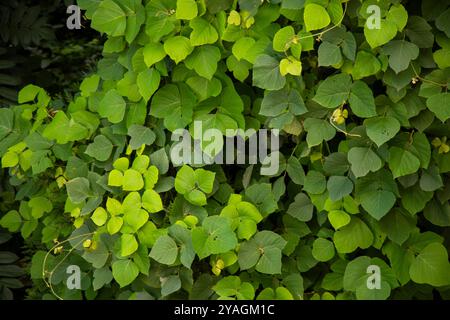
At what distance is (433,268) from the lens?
185 centimetres

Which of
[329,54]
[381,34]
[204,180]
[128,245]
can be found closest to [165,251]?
[128,245]

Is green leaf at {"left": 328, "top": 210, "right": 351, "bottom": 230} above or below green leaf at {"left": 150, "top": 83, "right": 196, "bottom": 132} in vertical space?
below

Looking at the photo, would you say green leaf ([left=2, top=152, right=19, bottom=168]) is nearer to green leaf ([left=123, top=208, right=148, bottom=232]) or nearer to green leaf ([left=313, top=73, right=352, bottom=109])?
green leaf ([left=123, top=208, right=148, bottom=232])

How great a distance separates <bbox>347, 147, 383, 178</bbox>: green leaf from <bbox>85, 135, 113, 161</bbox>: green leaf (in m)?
0.79

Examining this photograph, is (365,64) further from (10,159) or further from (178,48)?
(10,159)

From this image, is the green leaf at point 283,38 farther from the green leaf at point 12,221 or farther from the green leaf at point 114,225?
the green leaf at point 12,221

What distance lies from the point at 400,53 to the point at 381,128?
0.67 ft

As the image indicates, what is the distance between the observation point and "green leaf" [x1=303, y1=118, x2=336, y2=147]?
1.81m

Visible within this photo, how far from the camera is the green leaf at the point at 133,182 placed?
1.96 meters

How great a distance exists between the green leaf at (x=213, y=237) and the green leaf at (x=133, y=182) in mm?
250

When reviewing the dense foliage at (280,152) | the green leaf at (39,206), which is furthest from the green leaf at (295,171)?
the green leaf at (39,206)

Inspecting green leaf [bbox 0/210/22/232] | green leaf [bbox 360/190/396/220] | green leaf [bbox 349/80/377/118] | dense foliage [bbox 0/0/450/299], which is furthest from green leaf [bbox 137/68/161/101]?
green leaf [bbox 0/210/22/232]
